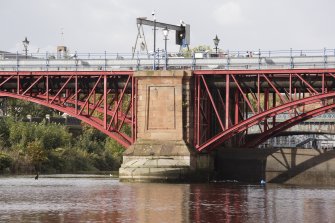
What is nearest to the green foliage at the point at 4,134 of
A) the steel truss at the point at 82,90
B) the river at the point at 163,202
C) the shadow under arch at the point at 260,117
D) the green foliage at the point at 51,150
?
the green foliage at the point at 51,150

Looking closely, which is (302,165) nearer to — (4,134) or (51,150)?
(51,150)

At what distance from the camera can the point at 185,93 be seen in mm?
108312

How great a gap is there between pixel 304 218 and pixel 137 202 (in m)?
16.0

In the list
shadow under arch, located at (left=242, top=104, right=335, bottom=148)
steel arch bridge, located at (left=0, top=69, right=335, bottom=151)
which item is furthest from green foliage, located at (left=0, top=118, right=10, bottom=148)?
shadow under arch, located at (left=242, top=104, right=335, bottom=148)

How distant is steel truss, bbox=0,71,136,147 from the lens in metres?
112

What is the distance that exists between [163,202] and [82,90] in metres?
41.6

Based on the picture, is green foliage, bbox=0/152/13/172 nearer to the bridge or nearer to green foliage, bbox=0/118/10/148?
green foliage, bbox=0/118/10/148

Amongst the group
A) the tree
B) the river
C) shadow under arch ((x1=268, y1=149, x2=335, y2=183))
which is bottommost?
the river

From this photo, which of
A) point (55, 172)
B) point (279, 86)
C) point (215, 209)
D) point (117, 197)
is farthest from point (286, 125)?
point (55, 172)

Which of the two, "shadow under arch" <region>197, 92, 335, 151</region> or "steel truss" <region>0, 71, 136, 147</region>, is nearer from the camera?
"shadow under arch" <region>197, 92, 335, 151</region>

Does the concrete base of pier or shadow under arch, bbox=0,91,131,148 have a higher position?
shadow under arch, bbox=0,91,131,148

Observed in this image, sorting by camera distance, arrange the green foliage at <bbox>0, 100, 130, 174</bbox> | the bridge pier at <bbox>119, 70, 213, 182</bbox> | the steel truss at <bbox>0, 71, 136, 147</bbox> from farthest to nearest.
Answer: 1. the green foliage at <bbox>0, 100, 130, 174</bbox>
2. the steel truss at <bbox>0, 71, 136, 147</bbox>
3. the bridge pier at <bbox>119, 70, 213, 182</bbox>

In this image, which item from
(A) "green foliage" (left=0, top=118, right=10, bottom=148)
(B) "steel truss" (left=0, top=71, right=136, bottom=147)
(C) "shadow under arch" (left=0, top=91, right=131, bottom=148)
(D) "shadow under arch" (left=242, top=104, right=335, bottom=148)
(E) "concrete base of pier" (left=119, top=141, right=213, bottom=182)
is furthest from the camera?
(A) "green foliage" (left=0, top=118, right=10, bottom=148)

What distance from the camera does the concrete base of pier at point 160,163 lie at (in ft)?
342
